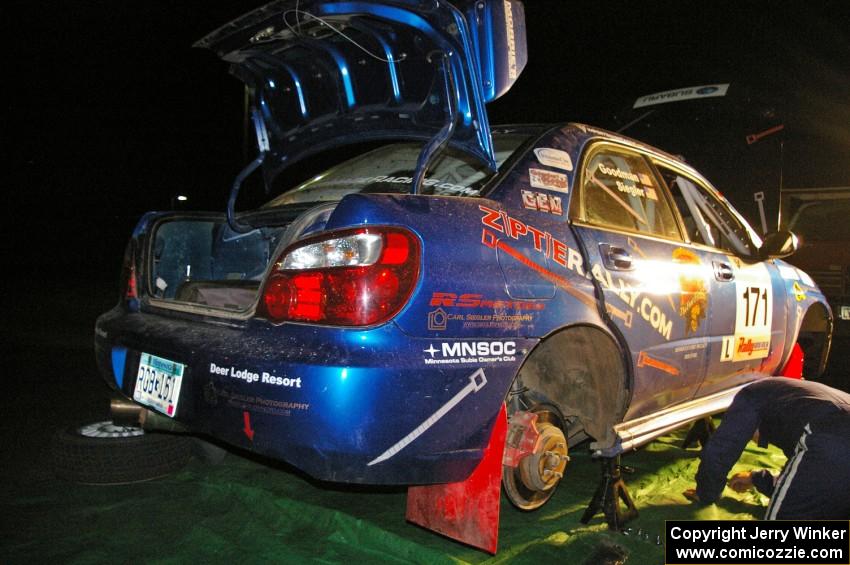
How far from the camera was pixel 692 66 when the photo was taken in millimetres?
19016

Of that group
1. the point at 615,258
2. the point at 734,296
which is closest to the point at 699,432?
the point at 734,296

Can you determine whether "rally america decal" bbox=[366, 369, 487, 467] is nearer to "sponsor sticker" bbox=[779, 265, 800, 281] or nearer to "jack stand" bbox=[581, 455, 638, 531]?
"jack stand" bbox=[581, 455, 638, 531]

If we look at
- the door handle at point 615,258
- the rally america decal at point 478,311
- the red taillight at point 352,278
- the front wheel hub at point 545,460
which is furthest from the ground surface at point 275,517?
the door handle at point 615,258

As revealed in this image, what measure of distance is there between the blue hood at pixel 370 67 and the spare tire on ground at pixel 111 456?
1.46m

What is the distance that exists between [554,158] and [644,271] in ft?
2.22

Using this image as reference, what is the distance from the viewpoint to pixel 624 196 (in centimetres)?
313

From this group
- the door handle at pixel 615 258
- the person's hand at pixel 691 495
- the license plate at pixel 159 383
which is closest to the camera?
the license plate at pixel 159 383

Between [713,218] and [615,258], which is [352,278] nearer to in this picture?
[615,258]

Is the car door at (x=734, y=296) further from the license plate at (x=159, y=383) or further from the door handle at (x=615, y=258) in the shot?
the license plate at (x=159, y=383)

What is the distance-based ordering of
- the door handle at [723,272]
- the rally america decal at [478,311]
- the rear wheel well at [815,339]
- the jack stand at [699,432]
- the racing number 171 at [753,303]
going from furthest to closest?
the rear wheel well at [815,339] → the jack stand at [699,432] → the racing number 171 at [753,303] → the door handle at [723,272] → the rally america decal at [478,311]

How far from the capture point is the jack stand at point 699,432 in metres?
4.25

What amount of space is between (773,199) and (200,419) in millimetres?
6121

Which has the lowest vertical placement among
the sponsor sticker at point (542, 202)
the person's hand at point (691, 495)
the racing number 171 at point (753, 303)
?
the person's hand at point (691, 495)

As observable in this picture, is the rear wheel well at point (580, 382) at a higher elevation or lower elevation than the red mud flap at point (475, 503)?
higher
